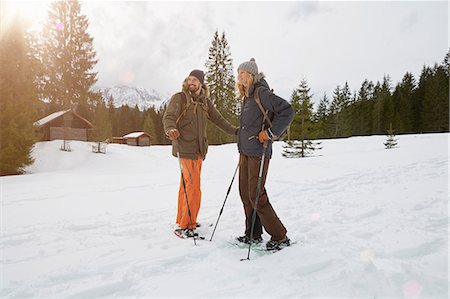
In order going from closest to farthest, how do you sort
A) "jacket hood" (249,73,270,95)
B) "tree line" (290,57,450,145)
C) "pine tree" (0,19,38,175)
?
1. "jacket hood" (249,73,270,95)
2. "pine tree" (0,19,38,175)
3. "tree line" (290,57,450,145)

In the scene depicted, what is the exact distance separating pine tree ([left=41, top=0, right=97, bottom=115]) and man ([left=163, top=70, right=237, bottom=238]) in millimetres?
30073

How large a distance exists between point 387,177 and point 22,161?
1616cm

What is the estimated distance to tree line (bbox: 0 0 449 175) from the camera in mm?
13445

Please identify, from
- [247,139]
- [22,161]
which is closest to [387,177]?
[247,139]

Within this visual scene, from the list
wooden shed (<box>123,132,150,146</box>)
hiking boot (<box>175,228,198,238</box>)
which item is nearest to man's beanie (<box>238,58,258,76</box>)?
hiking boot (<box>175,228,198,238</box>)

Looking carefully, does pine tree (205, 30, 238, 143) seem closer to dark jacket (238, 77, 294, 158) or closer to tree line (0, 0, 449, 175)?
tree line (0, 0, 449, 175)

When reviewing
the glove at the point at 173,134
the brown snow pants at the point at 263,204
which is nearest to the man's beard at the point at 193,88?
the glove at the point at 173,134

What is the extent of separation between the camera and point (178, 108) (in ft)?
12.7

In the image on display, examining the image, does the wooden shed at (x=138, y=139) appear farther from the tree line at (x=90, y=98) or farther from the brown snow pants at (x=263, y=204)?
the brown snow pants at (x=263, y=204)

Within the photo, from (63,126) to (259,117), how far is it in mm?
27209

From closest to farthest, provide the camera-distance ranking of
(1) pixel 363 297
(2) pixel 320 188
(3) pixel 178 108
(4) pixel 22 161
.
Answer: (1) pixel 363 297, (3) pixel 178 108, (2) pixel 320 188, (4) pixel 22 161

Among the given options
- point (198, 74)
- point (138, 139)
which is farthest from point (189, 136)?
point (138, 139)

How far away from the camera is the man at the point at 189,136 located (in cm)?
386

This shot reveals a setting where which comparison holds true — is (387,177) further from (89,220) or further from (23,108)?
(23,108)
